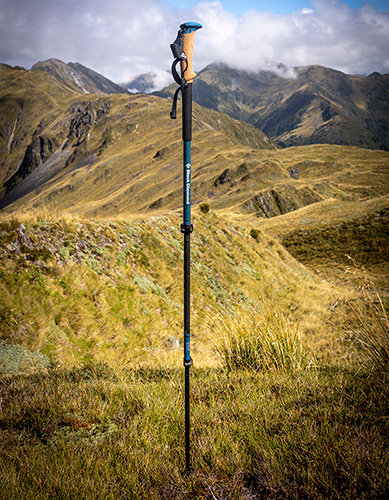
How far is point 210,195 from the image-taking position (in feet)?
248

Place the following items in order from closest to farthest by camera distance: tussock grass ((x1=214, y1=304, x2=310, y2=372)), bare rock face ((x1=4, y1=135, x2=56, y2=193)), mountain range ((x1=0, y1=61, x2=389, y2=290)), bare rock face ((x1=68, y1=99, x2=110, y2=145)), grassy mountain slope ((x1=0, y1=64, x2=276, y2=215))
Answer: tussock grass ((x1=214, y1=304, x2=310, y2=372)), mountain range ((x1=0, y1=61, x2=389, y2=290)), grassy mountain slope ((x1=0, y1=64, x2=276, y2=215)), bare rock face ((x1=68, y1=99, x2=110, y2=145)), bare rock face ((x1=4, y1=135, x2=56, y2=193))

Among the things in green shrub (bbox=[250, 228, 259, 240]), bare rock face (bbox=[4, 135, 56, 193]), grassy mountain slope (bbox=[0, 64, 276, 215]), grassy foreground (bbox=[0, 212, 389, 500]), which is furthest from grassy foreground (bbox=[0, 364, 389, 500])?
bare rock face (bbox=[4, 135, 56, 193])

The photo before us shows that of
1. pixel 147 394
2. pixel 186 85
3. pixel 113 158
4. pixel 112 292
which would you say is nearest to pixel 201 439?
pixel 147 394

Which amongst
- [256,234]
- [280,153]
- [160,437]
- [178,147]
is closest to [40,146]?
[178,147]

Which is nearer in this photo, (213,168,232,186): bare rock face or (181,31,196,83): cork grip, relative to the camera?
(181,31,196,83): cork grip

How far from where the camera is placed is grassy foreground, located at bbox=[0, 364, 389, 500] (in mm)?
2258

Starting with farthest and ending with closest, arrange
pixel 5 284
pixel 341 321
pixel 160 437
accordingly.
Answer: pixel 341 321, pixel 5 284, pixel 160 437

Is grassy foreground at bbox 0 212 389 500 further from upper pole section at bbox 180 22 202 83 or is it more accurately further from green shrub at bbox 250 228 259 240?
green shrub at bbox 250 228 259 240

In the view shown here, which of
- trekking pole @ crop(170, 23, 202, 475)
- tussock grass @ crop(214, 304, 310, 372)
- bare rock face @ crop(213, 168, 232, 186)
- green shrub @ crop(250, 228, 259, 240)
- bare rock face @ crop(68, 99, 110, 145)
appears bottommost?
tussock grass @ crop(214, 304, 310, 372)

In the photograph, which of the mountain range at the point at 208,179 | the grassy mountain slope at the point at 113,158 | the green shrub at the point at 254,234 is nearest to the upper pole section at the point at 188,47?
the mountain range at the point at 208,179

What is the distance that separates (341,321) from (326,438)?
359 inches

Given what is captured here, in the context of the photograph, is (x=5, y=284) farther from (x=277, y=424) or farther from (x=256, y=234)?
(x=256, y=234)

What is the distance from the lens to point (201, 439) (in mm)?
2836

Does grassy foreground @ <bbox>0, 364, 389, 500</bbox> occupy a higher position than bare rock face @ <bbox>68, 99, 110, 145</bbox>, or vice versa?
bare rock face @ <bbox>68, 99, 110, 145</bbox>
